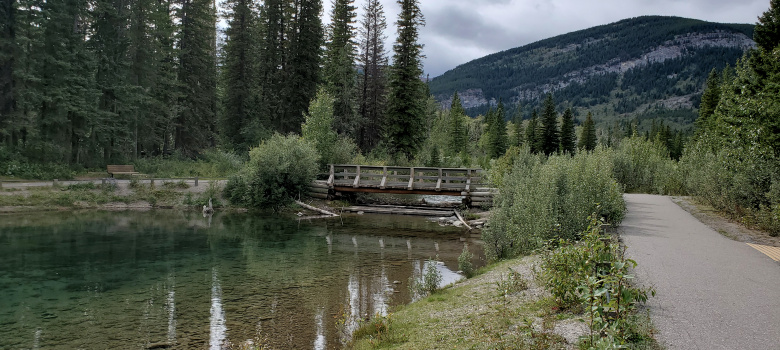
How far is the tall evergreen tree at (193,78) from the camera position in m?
40.6

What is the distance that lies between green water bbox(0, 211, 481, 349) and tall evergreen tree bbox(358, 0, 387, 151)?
24369 mm

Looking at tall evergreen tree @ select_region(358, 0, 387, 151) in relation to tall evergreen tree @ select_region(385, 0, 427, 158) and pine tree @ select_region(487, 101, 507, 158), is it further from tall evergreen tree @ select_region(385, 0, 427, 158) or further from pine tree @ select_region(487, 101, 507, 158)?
pine tree @ select_region(487, 101, 507, 158)

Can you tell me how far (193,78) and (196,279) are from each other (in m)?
33.8

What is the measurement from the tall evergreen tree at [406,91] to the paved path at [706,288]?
26.8 m

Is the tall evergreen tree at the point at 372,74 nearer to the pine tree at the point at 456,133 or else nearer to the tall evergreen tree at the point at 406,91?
the tall evergreen tree at the point at 406,91

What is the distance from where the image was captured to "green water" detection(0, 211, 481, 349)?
8188mm

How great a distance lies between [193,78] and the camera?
4100 cm

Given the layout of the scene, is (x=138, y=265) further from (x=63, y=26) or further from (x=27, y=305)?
(x=63, y=26)

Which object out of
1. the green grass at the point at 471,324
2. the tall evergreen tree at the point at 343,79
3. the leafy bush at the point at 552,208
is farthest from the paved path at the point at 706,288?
the tall evergreen tree at the point at 343,79

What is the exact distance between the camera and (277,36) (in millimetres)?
45062

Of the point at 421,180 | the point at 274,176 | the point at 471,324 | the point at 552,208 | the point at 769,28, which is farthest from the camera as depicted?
the point at 421,180

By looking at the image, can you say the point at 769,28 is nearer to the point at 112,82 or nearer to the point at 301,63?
the point at 301,63

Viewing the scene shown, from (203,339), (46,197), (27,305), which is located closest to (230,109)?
(46,197)

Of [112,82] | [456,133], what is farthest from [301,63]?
[456,133]
